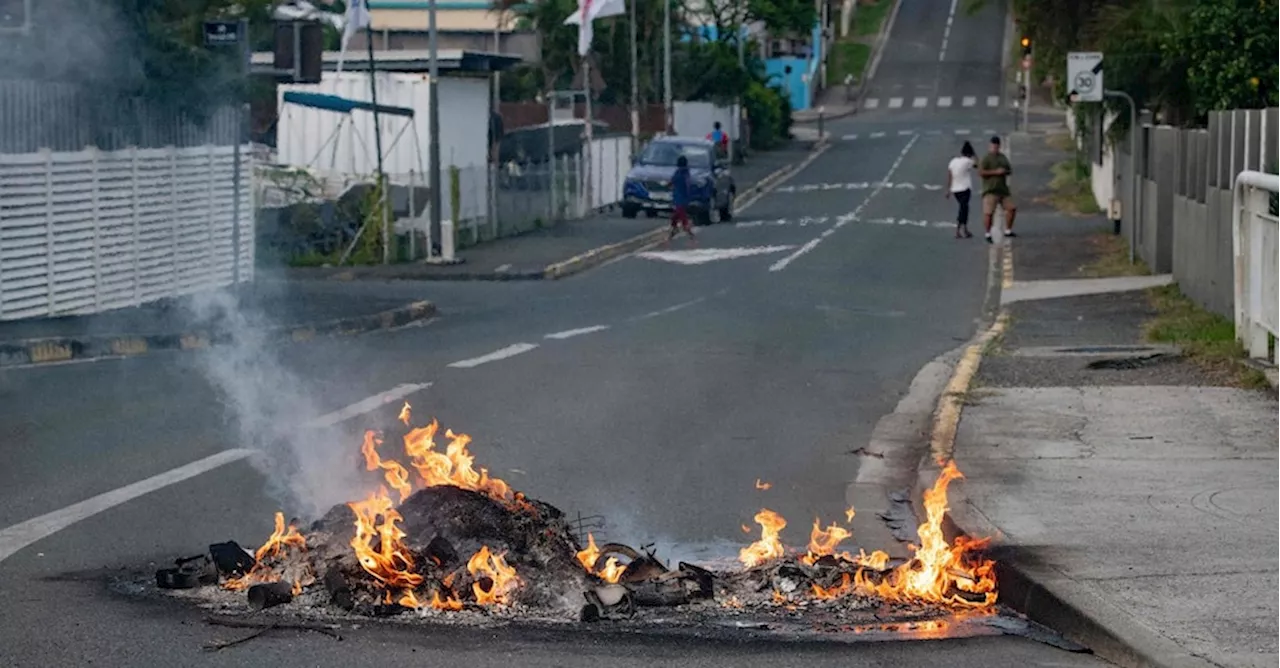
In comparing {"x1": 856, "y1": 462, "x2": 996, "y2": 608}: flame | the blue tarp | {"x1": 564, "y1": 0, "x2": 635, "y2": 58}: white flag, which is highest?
{"x1": 564, "y1": 0, "x2": 635, "y2": 58}: white flag

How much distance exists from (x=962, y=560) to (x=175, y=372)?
9.34 meters

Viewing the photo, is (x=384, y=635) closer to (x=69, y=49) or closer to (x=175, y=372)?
(x=175, y=372)

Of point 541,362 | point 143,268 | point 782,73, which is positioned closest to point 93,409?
point 541,362

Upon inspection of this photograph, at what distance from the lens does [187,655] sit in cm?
639

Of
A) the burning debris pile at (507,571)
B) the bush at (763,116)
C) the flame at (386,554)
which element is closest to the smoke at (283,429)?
the burning debris pile at (507,571)

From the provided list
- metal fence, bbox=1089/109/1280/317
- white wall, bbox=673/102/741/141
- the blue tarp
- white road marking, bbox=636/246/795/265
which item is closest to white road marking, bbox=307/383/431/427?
metal fence, bbox=1089/109/1280/317

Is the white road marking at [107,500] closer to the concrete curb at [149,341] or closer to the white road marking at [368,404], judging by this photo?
the white road marking at [368,404]

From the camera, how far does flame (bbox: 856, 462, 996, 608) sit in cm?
742

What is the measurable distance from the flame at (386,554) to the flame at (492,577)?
0.70 ft

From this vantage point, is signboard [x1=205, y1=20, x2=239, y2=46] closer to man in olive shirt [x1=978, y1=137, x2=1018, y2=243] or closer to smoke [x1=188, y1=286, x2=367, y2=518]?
smoke [x1=188, y1=286, x2=367, y2=518]

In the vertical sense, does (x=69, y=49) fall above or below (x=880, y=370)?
above

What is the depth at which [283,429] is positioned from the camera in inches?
476

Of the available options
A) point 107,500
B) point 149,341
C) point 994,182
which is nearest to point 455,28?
point 994,182

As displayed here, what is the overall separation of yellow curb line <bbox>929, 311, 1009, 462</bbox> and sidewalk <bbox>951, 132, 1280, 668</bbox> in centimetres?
10
